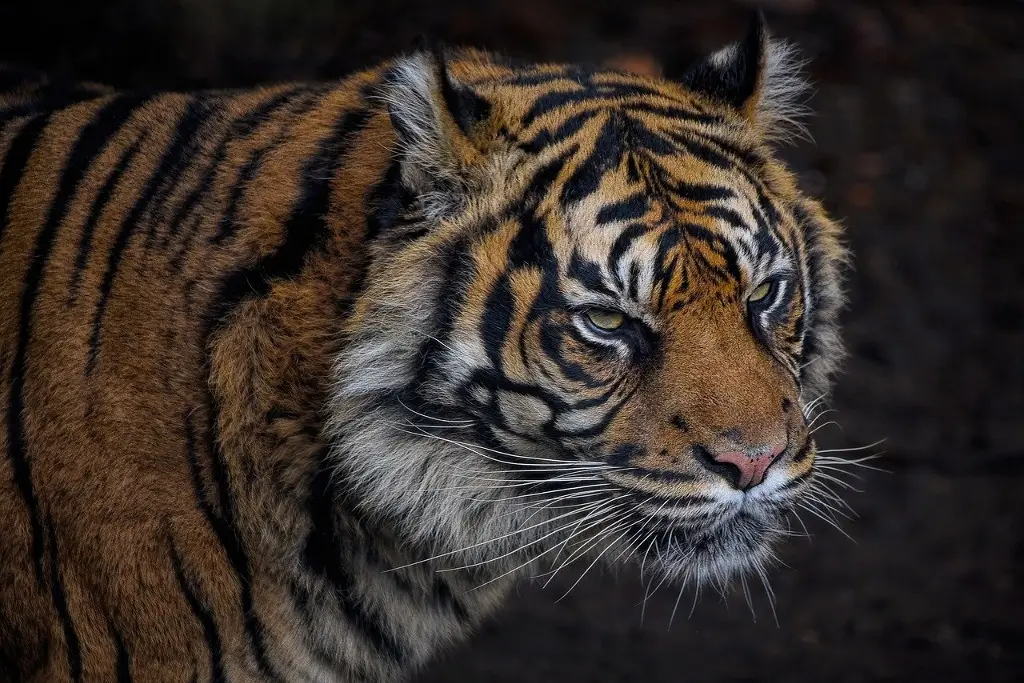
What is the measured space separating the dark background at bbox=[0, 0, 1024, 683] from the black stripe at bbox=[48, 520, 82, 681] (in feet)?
5.85

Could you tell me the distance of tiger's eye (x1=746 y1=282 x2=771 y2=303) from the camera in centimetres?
219

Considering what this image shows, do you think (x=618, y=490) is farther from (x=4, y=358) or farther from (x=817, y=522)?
(x=817, y=522)

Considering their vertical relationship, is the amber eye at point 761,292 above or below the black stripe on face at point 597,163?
below

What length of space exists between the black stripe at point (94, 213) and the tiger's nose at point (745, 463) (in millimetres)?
1250

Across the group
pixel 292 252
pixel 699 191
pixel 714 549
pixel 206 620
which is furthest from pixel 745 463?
pixel 206 620

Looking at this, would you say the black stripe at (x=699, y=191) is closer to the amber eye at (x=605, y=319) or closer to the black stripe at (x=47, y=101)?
the amber eye at (x=605, y=319)

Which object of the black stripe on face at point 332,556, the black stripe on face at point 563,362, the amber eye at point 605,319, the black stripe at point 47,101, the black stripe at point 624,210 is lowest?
the black stripe on face at point 332,556

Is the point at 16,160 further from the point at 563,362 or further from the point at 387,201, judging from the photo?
the point at 563,362

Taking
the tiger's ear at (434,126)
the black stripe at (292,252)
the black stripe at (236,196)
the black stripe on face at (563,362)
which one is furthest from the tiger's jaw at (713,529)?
the black stripe at (236,196)

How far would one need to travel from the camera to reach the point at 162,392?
86.0 inches

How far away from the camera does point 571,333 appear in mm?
2094

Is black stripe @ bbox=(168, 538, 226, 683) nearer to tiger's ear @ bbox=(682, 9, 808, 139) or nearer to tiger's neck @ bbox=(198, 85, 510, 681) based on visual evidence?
tiger's neck @ bbox=(198, 85, 510, 681)

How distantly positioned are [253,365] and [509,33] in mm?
4013

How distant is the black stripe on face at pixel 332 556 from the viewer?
2.29 m
